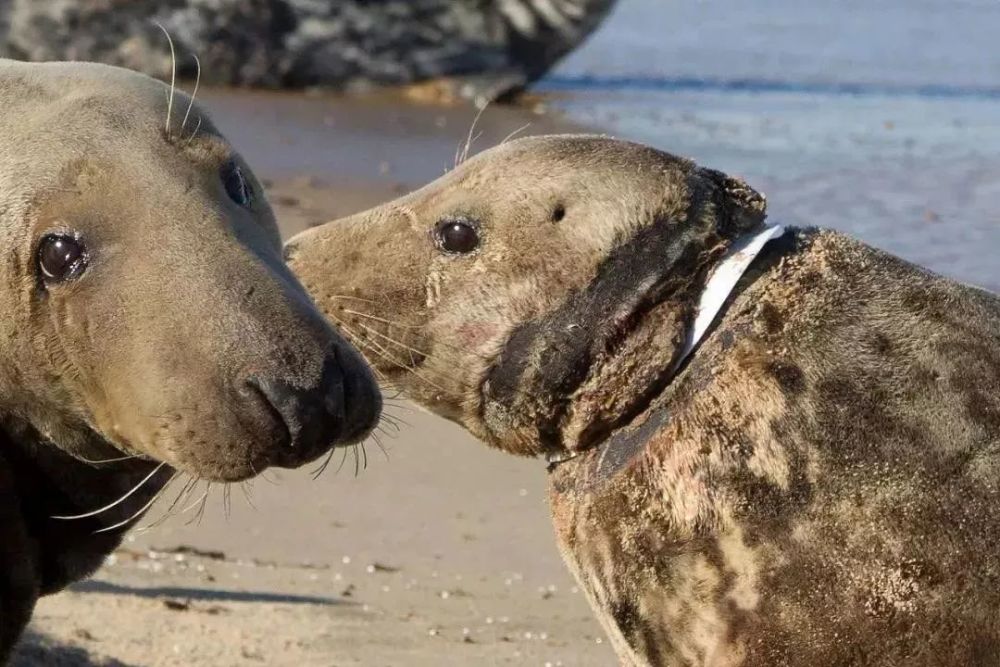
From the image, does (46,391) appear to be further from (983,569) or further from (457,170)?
(983,569)

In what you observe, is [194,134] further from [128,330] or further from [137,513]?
[137,513]

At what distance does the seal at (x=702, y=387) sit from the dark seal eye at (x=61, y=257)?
34.8 inches

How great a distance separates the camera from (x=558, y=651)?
5.07m

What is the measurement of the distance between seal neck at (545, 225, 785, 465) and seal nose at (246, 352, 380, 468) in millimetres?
894

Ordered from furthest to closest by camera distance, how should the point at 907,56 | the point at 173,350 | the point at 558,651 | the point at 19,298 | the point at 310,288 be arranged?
the point at 907,56 → the point at 558,651 → the point at 310,288 → the point at 19,298 → the point at 173,350

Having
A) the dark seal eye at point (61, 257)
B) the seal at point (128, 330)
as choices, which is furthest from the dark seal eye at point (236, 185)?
the dark seal eye at point (61, 257)

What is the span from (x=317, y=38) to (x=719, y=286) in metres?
12.2

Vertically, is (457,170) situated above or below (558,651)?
above

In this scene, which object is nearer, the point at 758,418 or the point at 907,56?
the point at 758,418

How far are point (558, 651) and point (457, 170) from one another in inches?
58.9

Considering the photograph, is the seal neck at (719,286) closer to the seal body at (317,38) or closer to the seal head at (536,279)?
the seal head at (536,279)

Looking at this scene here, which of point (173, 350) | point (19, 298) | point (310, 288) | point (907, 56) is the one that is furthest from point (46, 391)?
point (907, 56)

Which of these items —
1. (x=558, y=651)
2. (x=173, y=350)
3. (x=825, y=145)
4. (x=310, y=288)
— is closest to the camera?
(x=173, y=350)

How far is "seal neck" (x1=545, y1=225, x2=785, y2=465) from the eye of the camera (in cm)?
392
